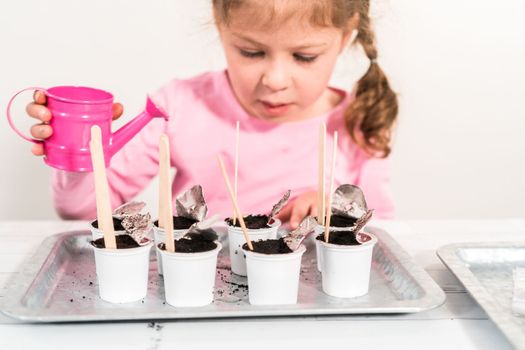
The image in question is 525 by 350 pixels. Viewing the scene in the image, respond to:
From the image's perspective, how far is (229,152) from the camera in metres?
2.04

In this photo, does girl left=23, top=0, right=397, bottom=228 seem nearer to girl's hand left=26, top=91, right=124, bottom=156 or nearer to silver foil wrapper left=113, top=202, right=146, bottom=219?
girl's hand left=26, top=91, right=124, bottom=156

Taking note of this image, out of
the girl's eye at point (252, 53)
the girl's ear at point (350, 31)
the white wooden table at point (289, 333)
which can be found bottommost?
the white wooden table at point (289, 333)

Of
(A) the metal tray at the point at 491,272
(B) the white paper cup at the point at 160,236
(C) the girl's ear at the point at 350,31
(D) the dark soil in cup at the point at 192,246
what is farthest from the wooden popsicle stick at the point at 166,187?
(C) the girl's ear at the point at 350,31

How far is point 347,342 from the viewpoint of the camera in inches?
38.4

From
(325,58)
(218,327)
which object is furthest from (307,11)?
(218,327)

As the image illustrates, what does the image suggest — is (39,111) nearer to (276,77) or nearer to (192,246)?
(192,246)

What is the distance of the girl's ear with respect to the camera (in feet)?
6.26

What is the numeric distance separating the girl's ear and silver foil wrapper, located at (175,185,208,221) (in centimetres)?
82

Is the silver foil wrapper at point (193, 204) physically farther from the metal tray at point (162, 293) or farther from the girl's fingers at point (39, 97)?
the girl's fingers at point (39, 97)

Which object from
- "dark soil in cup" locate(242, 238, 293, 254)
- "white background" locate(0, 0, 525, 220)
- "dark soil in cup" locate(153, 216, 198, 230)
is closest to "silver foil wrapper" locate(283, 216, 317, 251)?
"dark soil in cup" locate(242, 238, 293, 254)

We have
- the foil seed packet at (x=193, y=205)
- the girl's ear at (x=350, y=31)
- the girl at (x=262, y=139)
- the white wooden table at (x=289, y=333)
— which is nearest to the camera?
the white wooden table at (x=289, y=333)

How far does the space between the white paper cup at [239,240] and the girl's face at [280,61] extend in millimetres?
583

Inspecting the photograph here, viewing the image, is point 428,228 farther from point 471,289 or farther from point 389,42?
point 389,42

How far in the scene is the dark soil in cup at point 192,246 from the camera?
1119 mm
